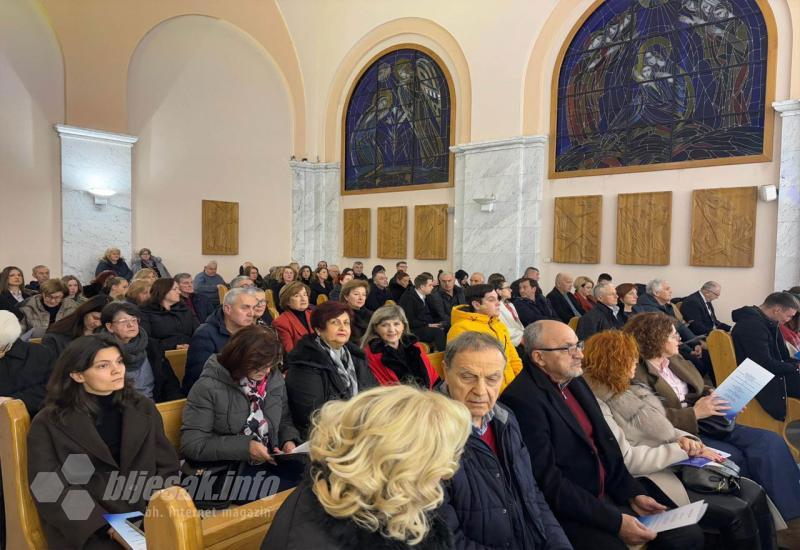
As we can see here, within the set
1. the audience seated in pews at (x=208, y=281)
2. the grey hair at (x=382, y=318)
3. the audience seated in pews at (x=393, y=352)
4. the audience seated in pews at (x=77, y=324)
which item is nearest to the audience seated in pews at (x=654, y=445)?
the audience seated in pews at (x=393, y=352)

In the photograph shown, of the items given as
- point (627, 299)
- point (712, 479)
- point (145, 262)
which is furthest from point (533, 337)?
point (145, 262)

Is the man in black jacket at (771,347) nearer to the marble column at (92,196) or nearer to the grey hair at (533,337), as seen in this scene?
the grey hair at (533,337)

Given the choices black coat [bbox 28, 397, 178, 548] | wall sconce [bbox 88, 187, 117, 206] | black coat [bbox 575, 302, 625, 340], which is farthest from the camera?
wall sconce [bbox 88, 187, 117, 206]

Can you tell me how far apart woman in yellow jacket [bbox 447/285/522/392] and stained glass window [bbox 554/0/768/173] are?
21.9ft

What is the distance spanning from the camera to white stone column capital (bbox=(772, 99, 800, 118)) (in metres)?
7.96

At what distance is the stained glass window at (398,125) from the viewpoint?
1226 centimetres

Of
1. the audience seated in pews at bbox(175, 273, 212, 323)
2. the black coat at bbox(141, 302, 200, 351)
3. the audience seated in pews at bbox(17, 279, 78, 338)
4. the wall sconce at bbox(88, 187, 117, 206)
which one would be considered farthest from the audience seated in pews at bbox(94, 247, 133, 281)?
the black coat at bbox(141, 302, 200, 351)

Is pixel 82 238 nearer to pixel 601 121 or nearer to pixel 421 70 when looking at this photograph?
pixel 421 70

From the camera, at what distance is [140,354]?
3.47 meters

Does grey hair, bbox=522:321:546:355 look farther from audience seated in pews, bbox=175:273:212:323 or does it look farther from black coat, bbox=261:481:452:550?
audience seated in pews, bbox=175:273:212:323

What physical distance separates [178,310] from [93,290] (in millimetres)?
1595

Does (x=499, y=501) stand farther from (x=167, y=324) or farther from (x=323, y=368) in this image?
(x=167, y=324)

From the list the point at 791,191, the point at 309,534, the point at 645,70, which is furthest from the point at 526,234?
the point at 309,534

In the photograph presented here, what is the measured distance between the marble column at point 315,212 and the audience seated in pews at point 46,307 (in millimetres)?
8576
